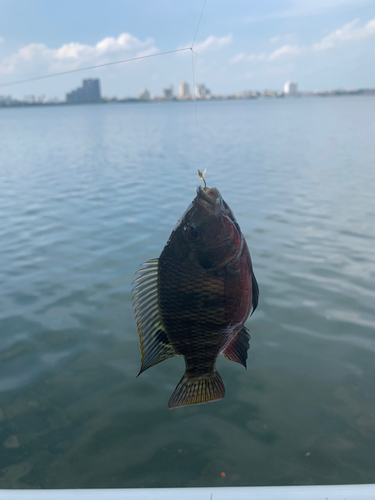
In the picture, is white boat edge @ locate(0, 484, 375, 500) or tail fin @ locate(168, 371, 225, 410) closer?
tail fin @ locate(168, 371, 225, 410)

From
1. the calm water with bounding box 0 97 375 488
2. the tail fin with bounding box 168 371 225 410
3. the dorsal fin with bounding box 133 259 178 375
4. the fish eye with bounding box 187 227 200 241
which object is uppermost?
the fish eye with bounding box 187 227 200 241

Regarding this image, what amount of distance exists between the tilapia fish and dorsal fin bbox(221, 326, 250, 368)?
0.03 metres

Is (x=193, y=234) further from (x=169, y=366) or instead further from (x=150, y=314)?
(x=169, y=366)

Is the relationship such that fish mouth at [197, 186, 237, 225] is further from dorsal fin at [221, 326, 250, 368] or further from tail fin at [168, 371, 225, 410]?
tail fin at [168, 371, 225, 410]

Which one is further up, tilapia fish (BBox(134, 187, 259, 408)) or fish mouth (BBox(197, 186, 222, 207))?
fish mouth (BBox(197, 186, 222, 207))

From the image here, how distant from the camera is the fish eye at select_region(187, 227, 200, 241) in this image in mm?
1737

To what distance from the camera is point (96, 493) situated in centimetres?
234

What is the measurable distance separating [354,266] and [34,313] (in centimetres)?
635

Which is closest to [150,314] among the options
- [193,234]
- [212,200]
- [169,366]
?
[193,234]

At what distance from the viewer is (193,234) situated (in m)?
1.74

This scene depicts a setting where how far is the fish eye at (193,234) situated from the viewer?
1737 millimetres

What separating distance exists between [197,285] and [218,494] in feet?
4.51

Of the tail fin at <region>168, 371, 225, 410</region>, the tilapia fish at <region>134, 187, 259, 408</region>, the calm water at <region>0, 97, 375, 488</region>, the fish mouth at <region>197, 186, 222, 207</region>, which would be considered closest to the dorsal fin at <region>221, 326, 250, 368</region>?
the tilapia fish at <region>134, 187, 259, 408</region>

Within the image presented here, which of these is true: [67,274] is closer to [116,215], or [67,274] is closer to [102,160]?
[116,215]
